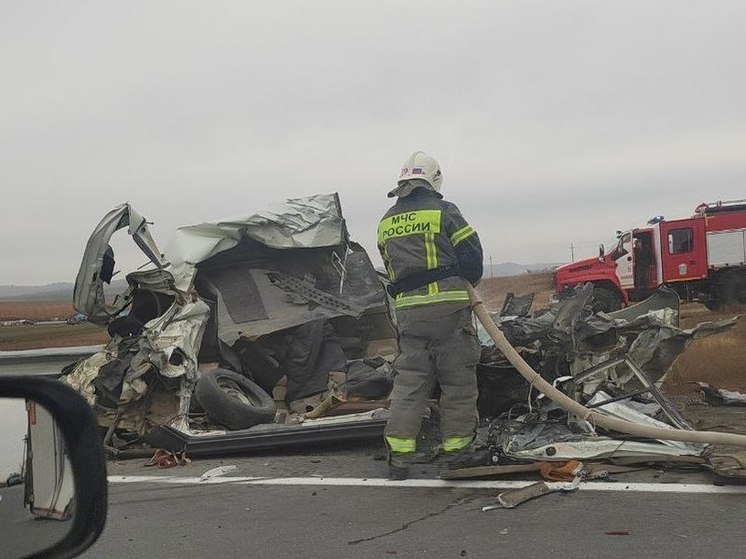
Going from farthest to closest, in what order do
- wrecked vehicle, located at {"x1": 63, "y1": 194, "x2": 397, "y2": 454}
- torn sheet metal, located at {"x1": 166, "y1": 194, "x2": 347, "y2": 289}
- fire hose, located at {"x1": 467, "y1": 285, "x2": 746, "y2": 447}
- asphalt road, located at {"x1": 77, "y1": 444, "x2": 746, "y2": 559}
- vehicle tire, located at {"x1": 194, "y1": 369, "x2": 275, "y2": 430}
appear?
torn sheet metal, located at {"x1": 166, "y1": 194, "x2": 347, "y2": 289}, wrecked vehicle, located at {"x1": 63, "y1": 194, "x2": 397, "y2": 454}, vehicle tire, located at {"x1": 194, "y1": 369, "x2": 275, "y2": 430}, fire hose, located at {"x1": 467, "y1": 285, "x2": 746, "y2": 447}, asphalt road, located at {"x1": 77, "y1": 444, "x2": 746, "y2": 559}

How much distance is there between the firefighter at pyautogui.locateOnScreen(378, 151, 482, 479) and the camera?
14.5 ft

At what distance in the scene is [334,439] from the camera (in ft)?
16.4

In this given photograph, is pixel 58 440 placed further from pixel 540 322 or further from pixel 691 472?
pixel 540 322

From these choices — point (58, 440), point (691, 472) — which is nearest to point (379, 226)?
point (691, 472)

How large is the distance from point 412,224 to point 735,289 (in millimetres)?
15548

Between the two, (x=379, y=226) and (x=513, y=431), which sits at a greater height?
(x=379, y=226)

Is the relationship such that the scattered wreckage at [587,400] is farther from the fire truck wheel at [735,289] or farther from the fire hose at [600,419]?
the fire truck wheel at [735,289]

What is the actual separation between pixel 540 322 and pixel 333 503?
7.51 ft

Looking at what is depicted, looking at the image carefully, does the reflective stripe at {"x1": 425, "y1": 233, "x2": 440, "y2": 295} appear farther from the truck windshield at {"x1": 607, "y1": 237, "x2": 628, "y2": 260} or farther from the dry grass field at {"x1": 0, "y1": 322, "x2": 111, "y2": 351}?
the truck windshield at {"x1": 607, "y1": 237, "x2": 628, "y2": 260}

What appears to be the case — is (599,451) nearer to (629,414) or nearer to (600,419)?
(600,419)

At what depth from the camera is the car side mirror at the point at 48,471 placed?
150 centimetres

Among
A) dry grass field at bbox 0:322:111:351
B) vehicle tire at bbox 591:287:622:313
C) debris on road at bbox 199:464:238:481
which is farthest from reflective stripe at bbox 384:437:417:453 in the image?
vehicle tire at bbox 591:287:622:313

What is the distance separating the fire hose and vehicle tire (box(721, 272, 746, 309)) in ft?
48.7

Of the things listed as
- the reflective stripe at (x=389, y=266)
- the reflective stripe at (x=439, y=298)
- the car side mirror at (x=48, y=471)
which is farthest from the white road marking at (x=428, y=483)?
the car side mirror at (x=48, y=471)
